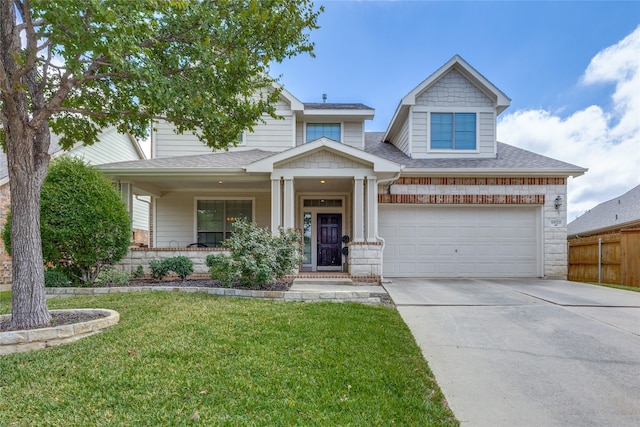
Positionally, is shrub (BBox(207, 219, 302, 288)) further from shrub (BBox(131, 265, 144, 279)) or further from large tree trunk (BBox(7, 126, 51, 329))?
large tree trunk (BBox(7, 126, 51, 329))

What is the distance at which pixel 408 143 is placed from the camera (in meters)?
10.8

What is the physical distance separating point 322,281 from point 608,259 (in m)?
8.19

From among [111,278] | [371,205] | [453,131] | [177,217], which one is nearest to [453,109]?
[453,131]

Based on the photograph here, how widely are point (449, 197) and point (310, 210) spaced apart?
4.33 metres

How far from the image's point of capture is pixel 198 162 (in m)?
9.44

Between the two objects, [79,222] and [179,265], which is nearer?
[79,222]

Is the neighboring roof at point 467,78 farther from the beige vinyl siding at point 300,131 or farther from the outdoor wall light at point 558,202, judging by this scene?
the beige vinyl siding at point 300,131

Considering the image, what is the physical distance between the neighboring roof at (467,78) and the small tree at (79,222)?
341 inches

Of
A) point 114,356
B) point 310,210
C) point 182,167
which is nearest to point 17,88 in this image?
point 114,356

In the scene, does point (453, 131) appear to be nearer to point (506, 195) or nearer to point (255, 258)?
point (506, 195)

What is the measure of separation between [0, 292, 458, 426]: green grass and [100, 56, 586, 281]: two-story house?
13.6 ft

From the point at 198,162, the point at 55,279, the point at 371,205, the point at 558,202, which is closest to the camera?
the point at 55,279

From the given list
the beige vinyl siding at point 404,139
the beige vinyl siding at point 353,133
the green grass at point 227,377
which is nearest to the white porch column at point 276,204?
the beige vinyl siding at point 353,133

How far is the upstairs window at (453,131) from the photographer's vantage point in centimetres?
1058
